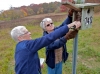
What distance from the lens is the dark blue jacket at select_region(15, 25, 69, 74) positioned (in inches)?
89.2

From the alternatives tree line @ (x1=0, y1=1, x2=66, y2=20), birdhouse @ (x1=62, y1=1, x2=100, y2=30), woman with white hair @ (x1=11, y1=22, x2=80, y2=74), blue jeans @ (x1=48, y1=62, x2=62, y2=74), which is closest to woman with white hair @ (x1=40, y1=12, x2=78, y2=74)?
blue jeans @ (x1=48, y1=62, x2=62, y2=74)

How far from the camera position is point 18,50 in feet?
7.95

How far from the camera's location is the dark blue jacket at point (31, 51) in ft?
7.43

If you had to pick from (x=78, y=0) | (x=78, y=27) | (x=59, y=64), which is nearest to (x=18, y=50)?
(x=78, y=27)

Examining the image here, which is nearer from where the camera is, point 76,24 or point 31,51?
point 76,24

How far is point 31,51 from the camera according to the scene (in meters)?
2.37

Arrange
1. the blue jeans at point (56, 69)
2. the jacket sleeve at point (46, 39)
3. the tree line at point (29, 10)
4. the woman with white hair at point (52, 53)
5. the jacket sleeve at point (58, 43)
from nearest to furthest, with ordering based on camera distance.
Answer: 1. the jacket sleeve at point (46, 39)
2. the jacket sleeve at point (58, 43)
3. the woman with white hair at point (52, 53)
4. the blue jeans at point (56, 69)
5. the tree line at point (29, 10)

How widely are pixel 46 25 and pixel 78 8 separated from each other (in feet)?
2.91

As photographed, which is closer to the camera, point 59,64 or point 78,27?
point 78,27

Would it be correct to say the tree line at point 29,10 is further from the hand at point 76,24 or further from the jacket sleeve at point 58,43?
the hand at point 76,24

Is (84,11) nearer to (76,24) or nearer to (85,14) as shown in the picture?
(85,14)

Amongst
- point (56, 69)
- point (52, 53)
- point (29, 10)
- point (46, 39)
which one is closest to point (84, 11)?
Result: point (46, 39)

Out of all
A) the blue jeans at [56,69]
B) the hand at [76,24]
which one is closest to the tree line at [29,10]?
the blue jeans at [56,69]

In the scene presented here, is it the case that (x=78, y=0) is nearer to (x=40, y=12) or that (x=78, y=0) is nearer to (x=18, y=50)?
(x=18, y=50)
